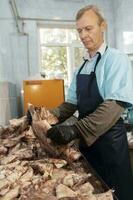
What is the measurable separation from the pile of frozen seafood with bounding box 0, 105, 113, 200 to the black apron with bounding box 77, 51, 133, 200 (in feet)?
0.59

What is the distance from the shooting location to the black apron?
5.03ft

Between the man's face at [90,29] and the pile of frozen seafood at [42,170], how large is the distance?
1.49ft

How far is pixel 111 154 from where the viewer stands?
1.54m

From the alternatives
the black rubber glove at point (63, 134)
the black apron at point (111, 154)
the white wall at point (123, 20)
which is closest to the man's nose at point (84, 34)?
the black apron at point (111, 154)

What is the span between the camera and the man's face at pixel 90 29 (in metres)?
1.56

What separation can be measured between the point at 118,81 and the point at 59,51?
3.36 meters

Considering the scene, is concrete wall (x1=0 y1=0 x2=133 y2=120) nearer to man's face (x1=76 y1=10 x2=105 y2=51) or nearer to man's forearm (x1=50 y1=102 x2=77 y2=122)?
man's forearm (x1=50 y1=102 x2=77 y2=122)

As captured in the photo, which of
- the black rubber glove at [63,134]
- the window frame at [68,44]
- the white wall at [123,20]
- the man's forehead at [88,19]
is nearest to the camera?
the black rubber glove at [63,134]

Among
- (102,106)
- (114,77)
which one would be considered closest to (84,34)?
(114,77)

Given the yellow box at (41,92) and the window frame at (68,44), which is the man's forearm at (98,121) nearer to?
the yellow box at (41,92)

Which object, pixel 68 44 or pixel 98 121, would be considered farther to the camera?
pixel 68 44

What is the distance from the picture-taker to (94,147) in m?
1.60

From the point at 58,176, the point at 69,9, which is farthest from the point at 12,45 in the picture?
the point at 58,176

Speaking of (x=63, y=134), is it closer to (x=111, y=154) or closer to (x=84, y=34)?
(x=111, y=154)
